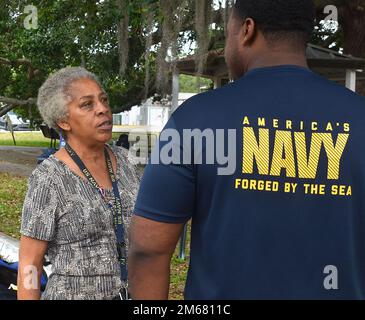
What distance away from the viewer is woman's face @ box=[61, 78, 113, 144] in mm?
2506

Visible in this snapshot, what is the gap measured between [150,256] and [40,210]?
0.73 meters

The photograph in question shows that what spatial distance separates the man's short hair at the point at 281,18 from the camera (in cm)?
167

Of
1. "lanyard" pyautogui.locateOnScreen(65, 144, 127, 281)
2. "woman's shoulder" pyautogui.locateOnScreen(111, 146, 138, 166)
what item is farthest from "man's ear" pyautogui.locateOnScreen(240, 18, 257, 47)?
"woman's shoulder" pyautogui.locateOnScreen(111, 146, 138, 166)

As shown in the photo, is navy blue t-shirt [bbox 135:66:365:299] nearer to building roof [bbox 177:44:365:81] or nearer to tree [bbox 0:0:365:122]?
tree [bbox 0:0:365:122]

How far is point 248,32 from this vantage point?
1706 mm

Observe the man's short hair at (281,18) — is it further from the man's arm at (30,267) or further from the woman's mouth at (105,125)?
the man's arm at (30,267)

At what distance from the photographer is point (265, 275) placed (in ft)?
5.25

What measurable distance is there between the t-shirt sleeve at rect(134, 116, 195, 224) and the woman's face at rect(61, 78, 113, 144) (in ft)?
2.97

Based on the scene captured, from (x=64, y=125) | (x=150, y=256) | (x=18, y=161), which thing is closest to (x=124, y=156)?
(x=64, y=125)

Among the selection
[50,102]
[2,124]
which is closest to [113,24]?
[50,102]

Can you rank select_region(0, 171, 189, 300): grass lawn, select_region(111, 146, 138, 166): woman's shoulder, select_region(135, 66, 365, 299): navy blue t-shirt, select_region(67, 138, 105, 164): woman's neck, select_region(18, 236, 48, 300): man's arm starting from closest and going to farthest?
select_region(135, 66, 365, 299): navy blue t-shirt → select_region(18, 236, 48, 300): man's arm → select_region(67, 138, 105, 164): woman's neck → select_region(111, 146, 138, 166): woman's shoulder → select_region(0, 171, 189, 300): grass lawn

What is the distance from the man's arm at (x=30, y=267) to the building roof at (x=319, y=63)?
6.87m

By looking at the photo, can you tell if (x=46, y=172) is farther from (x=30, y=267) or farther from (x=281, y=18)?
(x=281, y=18)

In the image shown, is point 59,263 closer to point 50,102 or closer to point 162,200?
point 50,102
